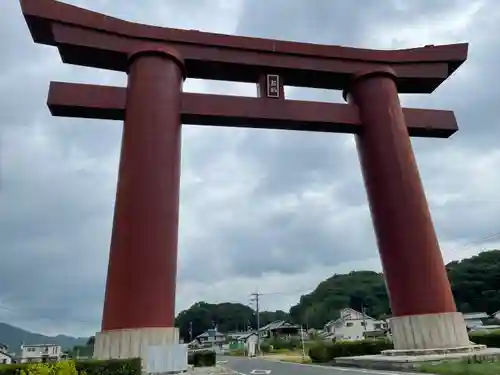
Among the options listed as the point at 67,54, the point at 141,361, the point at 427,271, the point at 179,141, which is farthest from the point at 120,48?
the point at 427,271

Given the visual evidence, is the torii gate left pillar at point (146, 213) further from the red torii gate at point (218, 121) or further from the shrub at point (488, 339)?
the shrub at point (488, 339)

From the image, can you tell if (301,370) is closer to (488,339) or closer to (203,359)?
(488,339)

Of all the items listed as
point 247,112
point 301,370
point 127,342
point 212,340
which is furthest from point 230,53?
point 212,340

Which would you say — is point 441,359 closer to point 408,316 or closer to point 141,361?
point 408,316

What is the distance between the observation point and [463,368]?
9.12 m

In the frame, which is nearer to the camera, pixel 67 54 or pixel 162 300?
pixel 162 300

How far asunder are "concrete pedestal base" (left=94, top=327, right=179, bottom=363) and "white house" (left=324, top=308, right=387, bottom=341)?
4939cm

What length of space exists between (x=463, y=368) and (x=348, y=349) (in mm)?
9238

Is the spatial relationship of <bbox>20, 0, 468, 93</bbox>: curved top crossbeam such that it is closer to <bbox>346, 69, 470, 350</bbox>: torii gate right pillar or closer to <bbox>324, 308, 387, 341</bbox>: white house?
<bbox>346, 69, 470, 350</bbox>: torii gate right pillar

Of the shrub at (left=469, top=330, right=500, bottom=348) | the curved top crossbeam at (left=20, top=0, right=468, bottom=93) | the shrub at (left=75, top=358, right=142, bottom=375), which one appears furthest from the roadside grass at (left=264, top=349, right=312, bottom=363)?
the shrub at (left=75, top=358, right=142, bottom=375)

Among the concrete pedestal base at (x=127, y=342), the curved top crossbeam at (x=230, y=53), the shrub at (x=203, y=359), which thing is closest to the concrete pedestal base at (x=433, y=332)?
the concrete pedestal base at (x=127, y=342)

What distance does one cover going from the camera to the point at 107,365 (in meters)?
8.79

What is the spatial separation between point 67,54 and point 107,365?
7.91 metres

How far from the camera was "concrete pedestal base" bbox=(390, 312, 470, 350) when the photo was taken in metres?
11.2
